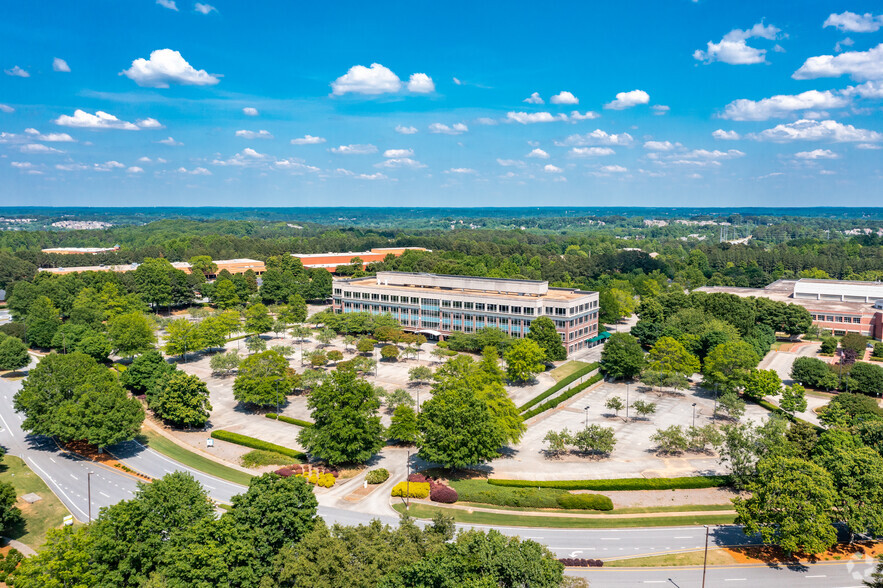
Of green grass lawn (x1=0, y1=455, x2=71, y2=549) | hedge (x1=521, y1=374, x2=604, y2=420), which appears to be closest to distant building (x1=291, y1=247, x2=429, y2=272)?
hedge (x1=521, y1=374, x2=604, y2=420)

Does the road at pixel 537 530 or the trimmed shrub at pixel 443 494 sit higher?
the trimmed shrub at pixel 443 494

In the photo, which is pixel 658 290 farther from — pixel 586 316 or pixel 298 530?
pixel 298 530

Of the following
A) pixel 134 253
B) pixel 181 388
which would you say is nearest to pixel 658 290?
pixel 181 388

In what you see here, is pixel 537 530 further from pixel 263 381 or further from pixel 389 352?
pixel 389 352

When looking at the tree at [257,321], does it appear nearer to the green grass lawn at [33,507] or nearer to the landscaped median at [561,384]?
the green grass lawn at [33,507]

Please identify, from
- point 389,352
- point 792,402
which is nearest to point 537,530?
point 792,402

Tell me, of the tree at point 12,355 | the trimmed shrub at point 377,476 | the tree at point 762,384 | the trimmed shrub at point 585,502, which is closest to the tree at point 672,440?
the trimmed shrub at point 585,502
